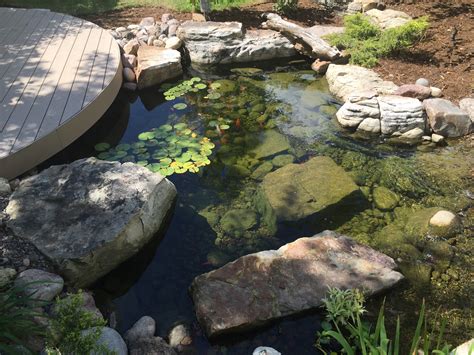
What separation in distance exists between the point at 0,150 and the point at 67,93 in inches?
47.0

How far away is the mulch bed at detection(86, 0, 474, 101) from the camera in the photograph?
5586mm

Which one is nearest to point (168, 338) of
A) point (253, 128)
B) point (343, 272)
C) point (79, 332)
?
point (79, 332)

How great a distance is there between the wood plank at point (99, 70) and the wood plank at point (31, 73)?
1.94 feet

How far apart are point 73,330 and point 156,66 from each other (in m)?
4.26

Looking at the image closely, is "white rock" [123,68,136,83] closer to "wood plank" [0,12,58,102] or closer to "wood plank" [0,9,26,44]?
"wood plank" [0,12,58,102]

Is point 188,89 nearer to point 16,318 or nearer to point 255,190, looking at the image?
point 255,190

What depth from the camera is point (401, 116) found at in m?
4.78

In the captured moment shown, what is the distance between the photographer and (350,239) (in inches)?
136

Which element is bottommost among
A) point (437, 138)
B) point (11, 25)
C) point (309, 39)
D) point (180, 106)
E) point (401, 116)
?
point (437, 138)

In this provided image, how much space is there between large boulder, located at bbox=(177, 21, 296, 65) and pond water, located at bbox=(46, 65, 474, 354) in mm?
514

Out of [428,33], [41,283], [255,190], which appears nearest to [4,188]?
[41,283]

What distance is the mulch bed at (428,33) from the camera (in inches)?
220

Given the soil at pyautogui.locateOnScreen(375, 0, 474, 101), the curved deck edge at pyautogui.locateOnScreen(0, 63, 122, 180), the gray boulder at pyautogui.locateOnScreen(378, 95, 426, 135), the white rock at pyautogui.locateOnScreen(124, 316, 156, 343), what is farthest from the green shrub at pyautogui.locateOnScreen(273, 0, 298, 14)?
the white rock at pyautogui.locateOnScreen(124, 316, 156, 343)

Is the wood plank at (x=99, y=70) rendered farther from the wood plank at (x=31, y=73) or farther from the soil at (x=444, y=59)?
the soil at (x=444, y=59)
